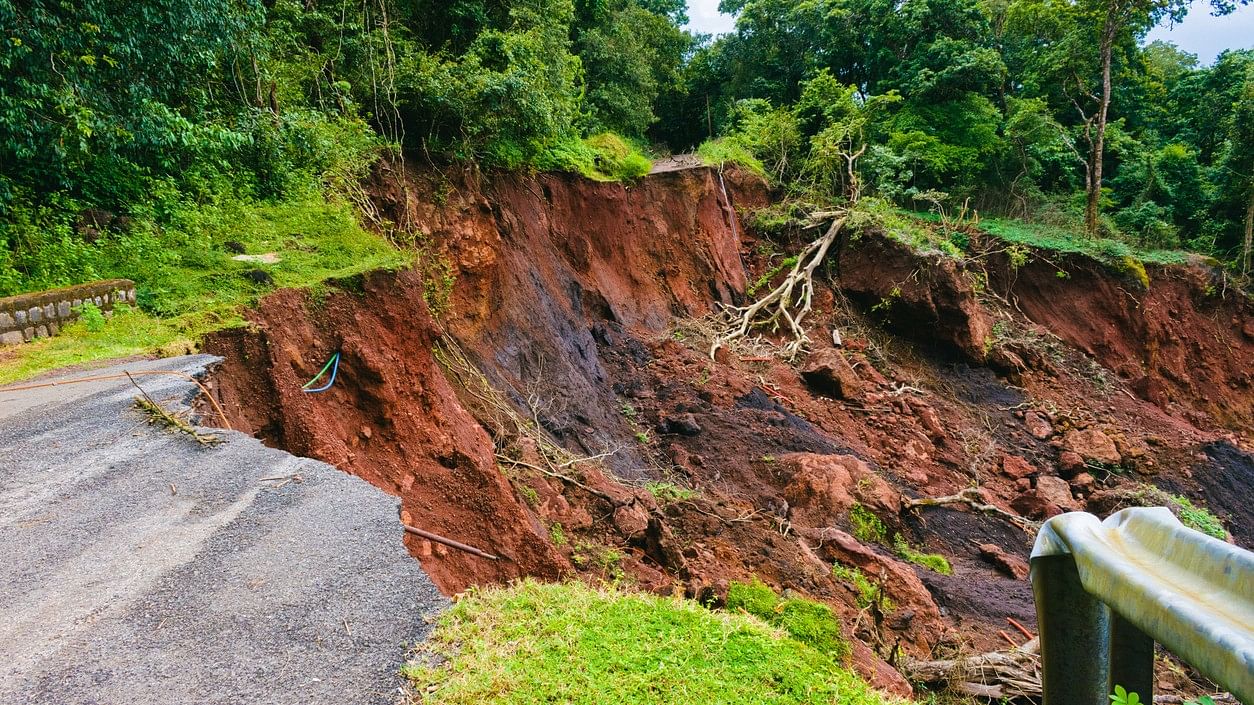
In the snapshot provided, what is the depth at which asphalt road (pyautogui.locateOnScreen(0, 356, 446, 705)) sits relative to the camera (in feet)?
6.65

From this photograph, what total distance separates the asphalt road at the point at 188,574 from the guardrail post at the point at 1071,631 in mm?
2398

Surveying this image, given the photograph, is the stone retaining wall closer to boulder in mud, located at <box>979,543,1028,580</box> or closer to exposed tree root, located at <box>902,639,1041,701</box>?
exposed tree root, located at <box>902,639,1041,701</box>

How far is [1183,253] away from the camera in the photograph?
15070 millimetres

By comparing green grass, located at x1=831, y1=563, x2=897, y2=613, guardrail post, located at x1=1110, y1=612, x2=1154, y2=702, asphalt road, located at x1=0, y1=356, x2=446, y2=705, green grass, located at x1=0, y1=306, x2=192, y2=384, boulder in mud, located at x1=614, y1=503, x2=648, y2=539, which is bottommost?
green grass, located at x1=831, y1=563, x2=897, y2=613

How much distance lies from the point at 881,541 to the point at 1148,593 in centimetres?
626

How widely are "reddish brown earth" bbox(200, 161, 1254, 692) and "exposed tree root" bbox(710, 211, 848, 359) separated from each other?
48 centimetres

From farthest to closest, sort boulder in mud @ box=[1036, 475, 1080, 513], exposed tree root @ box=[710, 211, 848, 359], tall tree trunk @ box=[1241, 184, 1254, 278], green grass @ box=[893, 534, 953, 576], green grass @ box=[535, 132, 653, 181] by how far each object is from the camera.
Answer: tall tree trunk @ box=[1241, 184, 1254, 278]
exposed tree root @ box=[710, 211, 848, 359]
green grass @ box=[535, 132, 653, 181]
boulder in mud @ box=[1036, 475, 1080, 513]
green grass @ box=[893, 534, 953, 576]

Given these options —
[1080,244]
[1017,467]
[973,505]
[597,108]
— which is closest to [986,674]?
[973,505]

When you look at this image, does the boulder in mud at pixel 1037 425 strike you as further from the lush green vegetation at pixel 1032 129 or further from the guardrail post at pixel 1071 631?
the guardrail post at pixel 1071 631

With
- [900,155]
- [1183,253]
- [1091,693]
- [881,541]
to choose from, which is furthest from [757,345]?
[1183,253]

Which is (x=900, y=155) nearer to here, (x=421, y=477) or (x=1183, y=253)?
(x=1183, y=253)

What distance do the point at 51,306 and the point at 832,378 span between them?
10.3 m

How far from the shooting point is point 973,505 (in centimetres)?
867

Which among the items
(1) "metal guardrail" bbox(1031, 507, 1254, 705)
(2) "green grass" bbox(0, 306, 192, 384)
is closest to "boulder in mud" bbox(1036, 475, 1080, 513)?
(1) "metal guardrail" bbox(1031, 507, 1254, 705)
